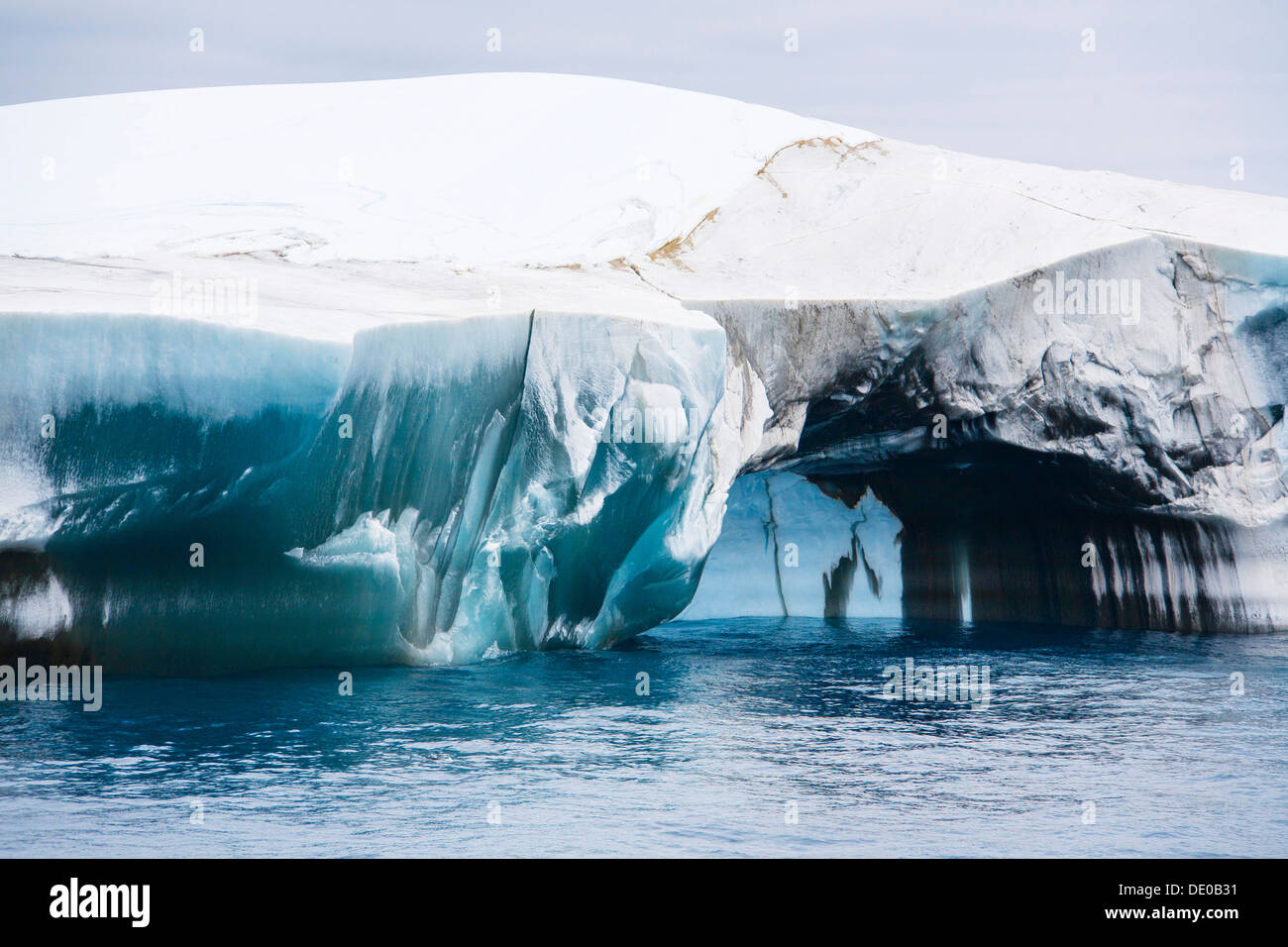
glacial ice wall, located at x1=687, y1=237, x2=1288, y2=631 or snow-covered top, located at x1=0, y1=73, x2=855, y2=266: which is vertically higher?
snow-covered top, located at x1=0, y1=73, x2=855, y2=266

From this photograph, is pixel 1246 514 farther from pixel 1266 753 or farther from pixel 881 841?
pixel 881 841

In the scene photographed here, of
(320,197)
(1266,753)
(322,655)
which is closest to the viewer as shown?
(1266,753)

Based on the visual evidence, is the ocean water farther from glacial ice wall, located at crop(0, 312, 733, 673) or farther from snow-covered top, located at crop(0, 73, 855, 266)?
snow-covered top, located at crop(0, 73, 855, 266)

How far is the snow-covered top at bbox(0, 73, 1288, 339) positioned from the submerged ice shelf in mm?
66

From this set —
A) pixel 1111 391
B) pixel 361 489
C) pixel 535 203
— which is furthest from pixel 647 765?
pixel 535 203

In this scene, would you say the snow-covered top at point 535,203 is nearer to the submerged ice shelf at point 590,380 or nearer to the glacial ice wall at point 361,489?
the submerged ice shelf at point 590,380

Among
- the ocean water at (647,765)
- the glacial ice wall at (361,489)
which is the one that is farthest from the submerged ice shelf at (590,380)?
the ocean water at (647,765)

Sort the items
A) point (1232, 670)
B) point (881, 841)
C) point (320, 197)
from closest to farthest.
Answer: point (881, 841) → point (1232, 670) → point (320, 197)

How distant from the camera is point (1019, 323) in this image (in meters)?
13.5

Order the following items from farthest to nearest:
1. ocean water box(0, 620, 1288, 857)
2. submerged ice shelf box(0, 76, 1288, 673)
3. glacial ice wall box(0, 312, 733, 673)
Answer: submerged ice shelf box(0, 76, 1288, 673) → glacial ice wall box(0, 312, 733, 673) → ocean water box(0, 620, 1288, 857)

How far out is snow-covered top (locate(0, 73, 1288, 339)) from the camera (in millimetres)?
12539

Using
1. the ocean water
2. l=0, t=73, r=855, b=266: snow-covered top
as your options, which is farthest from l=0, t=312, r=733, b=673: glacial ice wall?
l=0, t=73, r=855, b=266: snow-covered top
